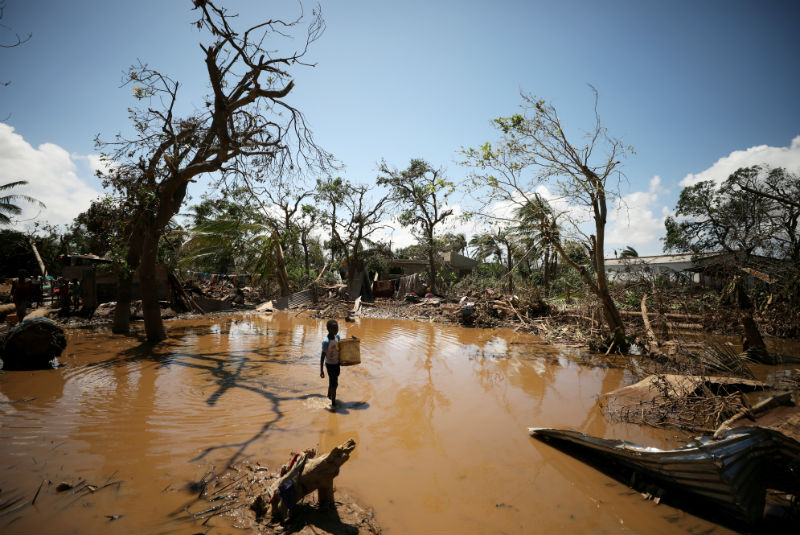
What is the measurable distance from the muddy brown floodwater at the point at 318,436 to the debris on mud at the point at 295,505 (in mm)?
129

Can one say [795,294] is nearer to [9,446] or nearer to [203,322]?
[9,446]

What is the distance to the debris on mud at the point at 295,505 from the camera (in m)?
2.55

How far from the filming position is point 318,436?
4.27 metres

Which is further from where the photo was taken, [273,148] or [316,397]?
[273,148]

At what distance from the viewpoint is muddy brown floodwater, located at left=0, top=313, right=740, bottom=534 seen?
285 cm

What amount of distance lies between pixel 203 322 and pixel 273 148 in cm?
797

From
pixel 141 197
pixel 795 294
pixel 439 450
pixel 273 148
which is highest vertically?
pixel 273 148

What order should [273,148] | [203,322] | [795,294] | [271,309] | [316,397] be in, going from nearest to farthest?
1. [316,397]
2. [795,294]
3. [273,148]
4. [203,322]
5. [271,309]

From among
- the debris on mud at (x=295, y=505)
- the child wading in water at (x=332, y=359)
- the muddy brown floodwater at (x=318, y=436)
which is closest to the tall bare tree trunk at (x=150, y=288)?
the muddy brown floodwater at (x=318, y=436)

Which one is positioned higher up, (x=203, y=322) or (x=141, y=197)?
(x=141, y=197)

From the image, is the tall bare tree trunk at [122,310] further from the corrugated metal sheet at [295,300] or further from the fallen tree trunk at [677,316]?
the fallen tree trunk at [677,316]

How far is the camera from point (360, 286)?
22.4 metres

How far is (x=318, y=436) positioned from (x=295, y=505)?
1.64 metres

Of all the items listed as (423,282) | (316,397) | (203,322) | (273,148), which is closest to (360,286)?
(423,282)
